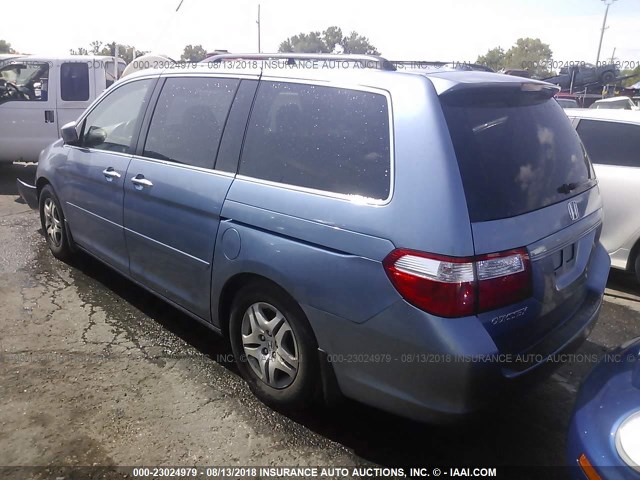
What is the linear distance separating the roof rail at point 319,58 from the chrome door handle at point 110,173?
1.02 meters

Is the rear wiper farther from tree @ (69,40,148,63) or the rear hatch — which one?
tree @ (69,40,148,63)

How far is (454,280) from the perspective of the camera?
81.4 inches

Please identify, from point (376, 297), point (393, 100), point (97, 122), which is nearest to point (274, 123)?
point (393, 100)

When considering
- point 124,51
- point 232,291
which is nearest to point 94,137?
point 232,291

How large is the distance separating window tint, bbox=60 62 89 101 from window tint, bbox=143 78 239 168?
579 cm

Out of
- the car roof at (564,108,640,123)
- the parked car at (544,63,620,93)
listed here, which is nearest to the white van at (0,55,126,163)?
the car roof at (564,108,640,123)

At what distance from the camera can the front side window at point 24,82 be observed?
830cm

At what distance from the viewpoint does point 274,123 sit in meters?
2.81

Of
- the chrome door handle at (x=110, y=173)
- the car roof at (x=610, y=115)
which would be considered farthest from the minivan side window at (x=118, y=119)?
the car roof at (x=610, y=115)

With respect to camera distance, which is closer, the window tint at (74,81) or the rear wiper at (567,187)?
the rear wiper at (567,187)

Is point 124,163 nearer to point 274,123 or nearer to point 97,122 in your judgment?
point 97,122

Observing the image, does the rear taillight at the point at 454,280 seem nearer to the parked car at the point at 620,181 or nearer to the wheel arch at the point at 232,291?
the wheel arch at the point at 232,291

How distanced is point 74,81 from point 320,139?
7.41m

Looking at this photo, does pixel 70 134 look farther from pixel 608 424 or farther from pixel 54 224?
pixel 608 424
